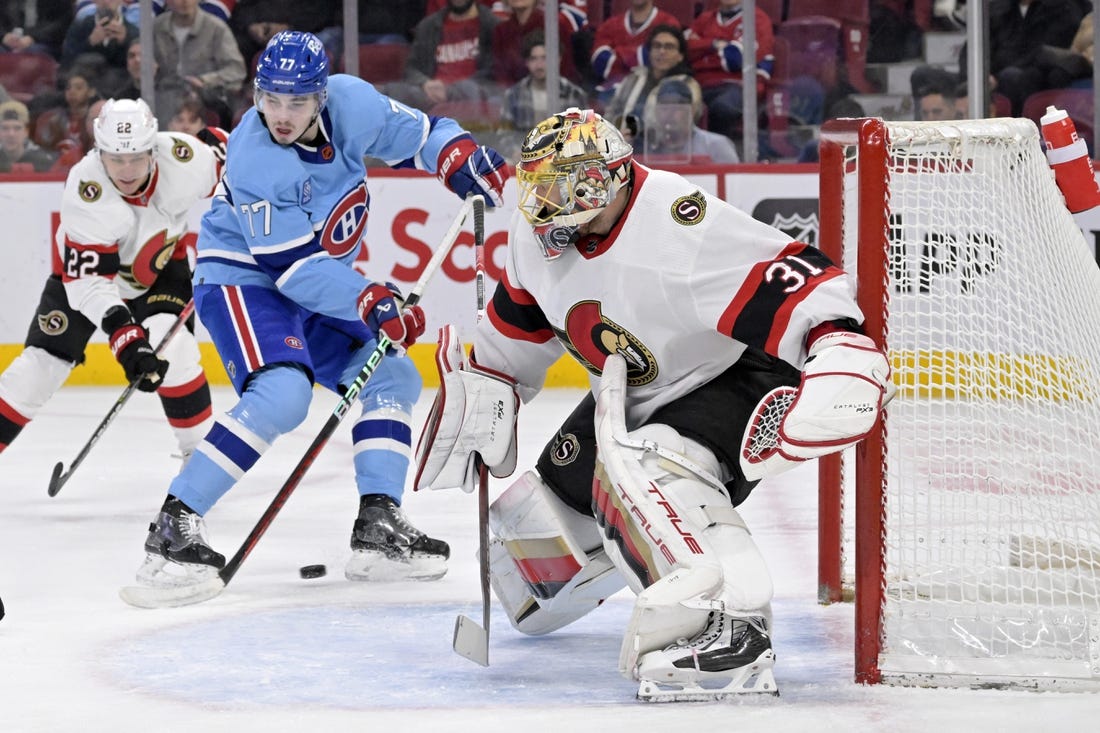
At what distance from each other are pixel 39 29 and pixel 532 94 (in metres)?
1.97

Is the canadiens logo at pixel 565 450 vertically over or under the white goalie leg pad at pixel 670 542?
under

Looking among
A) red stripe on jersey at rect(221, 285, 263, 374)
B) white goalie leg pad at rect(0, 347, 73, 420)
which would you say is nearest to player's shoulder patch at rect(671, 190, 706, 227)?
red stripe on jersey at rect(221, 285, 263, 374)

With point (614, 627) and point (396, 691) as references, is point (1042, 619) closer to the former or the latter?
point (614, 627)

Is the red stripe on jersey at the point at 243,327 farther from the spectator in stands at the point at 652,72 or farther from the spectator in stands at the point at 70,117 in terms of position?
the spectator in stands at the point at 70,117

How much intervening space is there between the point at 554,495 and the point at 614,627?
1.11 feet

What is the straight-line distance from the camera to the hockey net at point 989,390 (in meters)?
2.24

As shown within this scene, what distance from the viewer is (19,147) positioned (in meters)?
6.28

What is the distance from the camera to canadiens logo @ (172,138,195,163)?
4375 mm

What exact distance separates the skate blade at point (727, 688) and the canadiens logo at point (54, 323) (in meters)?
2.53

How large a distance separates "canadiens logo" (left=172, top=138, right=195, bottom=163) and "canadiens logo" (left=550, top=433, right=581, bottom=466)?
84.4 inches

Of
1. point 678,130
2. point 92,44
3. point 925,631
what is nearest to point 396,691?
point 925,631

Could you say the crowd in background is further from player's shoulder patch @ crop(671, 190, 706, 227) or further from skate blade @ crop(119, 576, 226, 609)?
player's shoulder patch @ crop(671, 190, 706, 227)

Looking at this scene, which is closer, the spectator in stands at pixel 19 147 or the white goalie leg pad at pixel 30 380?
the white goalie leg pad at pixel 30 380

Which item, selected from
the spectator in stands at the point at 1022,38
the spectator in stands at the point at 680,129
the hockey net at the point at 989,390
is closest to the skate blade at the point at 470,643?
the hockey net at the point at 989,390
